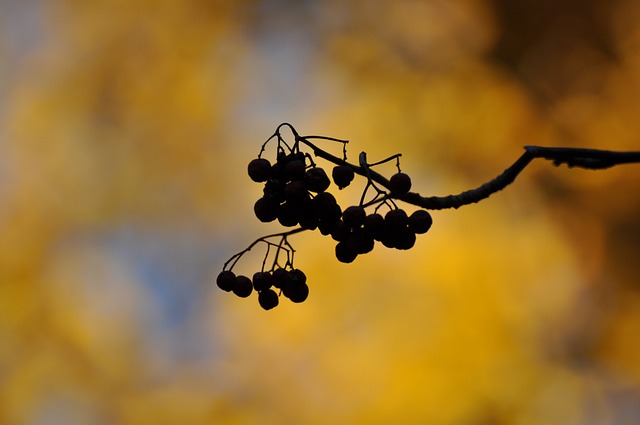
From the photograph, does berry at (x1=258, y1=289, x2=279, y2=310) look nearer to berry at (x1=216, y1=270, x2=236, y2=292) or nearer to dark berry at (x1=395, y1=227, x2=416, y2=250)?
berry at (x1=216, y1=270, x2=236, y2=292)

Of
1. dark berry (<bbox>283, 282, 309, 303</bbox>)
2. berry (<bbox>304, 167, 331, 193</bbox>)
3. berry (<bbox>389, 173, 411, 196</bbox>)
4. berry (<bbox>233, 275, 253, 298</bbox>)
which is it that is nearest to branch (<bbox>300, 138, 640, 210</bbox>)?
berry (<bbox>389, 173, 411, 196</bbox>)

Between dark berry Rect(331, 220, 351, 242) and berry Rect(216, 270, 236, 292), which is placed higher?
berry Rect(216, 270, 236, 292)

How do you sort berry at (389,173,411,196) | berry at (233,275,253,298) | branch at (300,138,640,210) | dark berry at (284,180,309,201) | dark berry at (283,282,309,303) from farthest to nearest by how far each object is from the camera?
1. berry at (233,275,253,298)
2. dark berry at (283,282,309,303)
3. dark berry at (284,180,309,201)
4. berry at (389,173,411,196)
5. branch at (300,138,640,210)

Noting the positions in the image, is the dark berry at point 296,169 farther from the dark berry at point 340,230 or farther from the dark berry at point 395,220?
the dark berry at point 395,220

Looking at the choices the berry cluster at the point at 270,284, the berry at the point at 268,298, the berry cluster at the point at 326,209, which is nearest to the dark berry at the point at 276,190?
the berry cluster at the point at 326,209

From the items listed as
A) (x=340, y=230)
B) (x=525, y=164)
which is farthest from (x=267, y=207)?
(x=525, y=164)

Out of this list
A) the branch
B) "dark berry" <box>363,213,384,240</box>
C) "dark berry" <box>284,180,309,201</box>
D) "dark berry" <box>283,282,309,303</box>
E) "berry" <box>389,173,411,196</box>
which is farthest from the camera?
"dark berry" <box>283,282,309,303</box>
